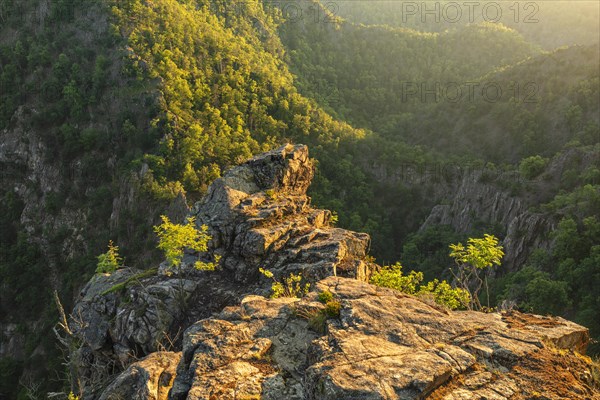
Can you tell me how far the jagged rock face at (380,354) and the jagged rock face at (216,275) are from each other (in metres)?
11.2

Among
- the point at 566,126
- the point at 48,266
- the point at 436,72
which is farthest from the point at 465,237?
the point at 436,72

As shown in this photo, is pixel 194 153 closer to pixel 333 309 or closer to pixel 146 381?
pixel 146 381

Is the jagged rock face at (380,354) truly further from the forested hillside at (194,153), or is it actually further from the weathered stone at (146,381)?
the forested hillside at (194,153)

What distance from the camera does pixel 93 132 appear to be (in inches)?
3167

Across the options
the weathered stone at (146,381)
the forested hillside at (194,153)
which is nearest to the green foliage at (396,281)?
the weathered stone at (146,381)

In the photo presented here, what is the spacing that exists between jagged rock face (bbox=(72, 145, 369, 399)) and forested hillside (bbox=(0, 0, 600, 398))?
30.4 m

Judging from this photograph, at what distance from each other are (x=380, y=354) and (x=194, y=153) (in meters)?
66.0

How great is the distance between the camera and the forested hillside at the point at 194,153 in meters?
65.9

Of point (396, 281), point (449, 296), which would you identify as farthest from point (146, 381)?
point (449, 296)

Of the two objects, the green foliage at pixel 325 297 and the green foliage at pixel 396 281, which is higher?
the green foliage at pixel 325 297

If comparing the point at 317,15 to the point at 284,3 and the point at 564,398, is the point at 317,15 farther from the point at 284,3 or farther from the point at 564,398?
the point at 564,398

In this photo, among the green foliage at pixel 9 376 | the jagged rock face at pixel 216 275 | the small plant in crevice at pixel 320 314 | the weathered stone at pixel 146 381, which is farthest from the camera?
the green foliage at pixel 9 376

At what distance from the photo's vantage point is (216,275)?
94.3 feet

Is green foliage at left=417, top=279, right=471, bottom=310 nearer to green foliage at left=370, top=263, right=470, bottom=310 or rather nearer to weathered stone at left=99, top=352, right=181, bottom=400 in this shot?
green foliage at left=370, top=263, right=470, bottom=310
